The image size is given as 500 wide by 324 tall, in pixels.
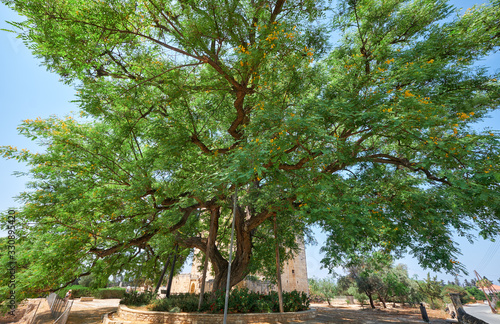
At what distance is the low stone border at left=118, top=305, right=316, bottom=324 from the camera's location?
8.80 meters

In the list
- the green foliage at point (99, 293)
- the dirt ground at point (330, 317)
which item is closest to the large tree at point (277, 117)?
the dirt ground at point (330, 317)

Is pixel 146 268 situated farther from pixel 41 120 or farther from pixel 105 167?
pixel 41 120

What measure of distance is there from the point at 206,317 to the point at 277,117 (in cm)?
808

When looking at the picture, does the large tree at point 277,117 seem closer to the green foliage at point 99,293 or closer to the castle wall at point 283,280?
the castle wall at point 283,280

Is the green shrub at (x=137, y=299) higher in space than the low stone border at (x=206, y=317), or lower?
higher

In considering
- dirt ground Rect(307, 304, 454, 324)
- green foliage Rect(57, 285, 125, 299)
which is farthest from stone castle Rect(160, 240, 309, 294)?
dirt ground Rect(307, 304, 454, 324)

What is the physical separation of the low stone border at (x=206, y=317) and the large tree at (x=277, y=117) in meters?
2.79

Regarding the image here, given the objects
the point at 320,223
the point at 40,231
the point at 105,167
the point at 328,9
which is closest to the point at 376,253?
the point at 320,223

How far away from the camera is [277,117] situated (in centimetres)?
571

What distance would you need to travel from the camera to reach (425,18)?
6805 mm

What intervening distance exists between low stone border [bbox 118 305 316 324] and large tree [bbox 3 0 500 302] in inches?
110

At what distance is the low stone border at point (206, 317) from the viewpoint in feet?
28.9

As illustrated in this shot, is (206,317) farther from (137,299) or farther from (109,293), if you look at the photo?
(109,293)

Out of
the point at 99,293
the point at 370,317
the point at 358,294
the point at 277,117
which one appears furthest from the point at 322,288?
the point at 277,117
